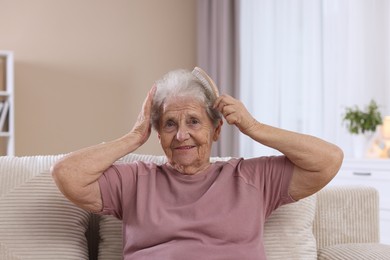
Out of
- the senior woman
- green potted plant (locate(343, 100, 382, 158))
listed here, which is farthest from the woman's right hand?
green potted plant (locate(343, 100, 382, 158))

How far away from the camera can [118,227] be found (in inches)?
68.6

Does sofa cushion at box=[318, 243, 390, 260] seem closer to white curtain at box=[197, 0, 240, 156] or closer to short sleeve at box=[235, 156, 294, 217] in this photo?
short sleeve at box=[235, 156, 294, 217]

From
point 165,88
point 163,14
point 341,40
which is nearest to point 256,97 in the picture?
point 341,40

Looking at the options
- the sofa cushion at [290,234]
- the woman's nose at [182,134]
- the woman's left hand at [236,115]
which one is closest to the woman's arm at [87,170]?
the woman's nose at [182,134]

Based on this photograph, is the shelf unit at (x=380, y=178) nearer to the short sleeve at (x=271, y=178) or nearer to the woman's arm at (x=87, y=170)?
the short sleeve at (x=271, y=178)

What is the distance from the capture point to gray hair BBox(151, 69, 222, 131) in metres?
1.73

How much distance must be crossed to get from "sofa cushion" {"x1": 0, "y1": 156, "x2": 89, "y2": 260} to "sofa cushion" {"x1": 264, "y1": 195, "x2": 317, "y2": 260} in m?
0.53

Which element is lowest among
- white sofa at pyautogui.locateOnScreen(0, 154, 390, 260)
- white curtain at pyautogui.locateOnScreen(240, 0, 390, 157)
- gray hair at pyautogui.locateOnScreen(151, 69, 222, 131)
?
white sofa at pyautogui.locateOnScreen(0, 154, 390, 260)

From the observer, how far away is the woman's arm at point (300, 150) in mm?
1598

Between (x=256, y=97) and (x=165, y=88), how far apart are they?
3.07 meters

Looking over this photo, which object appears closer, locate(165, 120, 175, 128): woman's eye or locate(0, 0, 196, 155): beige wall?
locate(165, 120, 175, 128): woman's eye

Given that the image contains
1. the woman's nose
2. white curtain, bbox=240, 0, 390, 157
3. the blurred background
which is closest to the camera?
the woman's nose

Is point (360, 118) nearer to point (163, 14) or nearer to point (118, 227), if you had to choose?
point (163, 14)

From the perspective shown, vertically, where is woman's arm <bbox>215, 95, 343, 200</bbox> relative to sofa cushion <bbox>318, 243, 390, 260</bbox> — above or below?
above
